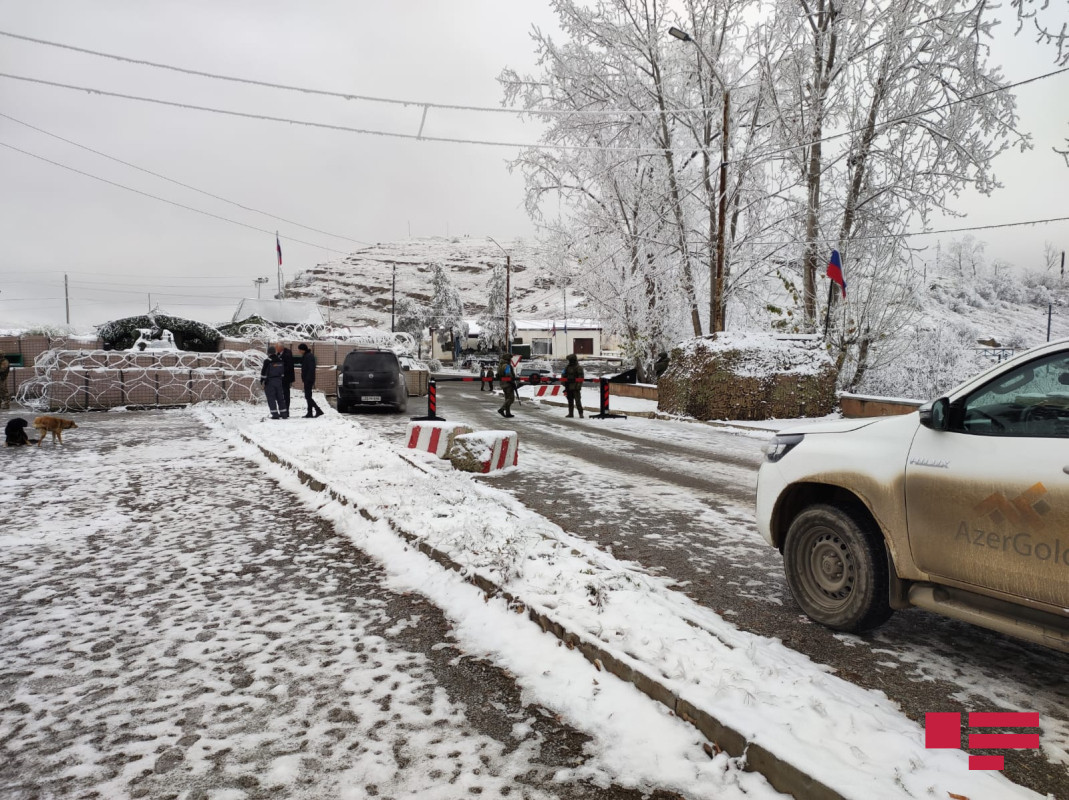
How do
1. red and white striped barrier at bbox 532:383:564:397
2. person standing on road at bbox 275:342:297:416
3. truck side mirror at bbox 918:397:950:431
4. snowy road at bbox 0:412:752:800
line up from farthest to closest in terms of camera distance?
red and white striped barrier at bbox 532:383:564:397
person standing on road at bbox 275:342:297:416
truck side mirror at bbox 918:397:950:431
snowy road at bbox 0:412:752:800

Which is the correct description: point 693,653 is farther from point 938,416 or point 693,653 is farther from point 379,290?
point 379,290

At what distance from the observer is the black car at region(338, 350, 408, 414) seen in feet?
57.2

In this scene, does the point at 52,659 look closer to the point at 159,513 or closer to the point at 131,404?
the point at 159,513

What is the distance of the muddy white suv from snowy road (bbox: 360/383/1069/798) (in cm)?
30

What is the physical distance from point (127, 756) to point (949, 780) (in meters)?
3.13

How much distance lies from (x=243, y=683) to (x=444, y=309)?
79675 millimetres

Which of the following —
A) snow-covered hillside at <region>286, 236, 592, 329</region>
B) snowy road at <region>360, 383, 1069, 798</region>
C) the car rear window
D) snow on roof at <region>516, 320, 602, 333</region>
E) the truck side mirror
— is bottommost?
snowy road at <region>360, 383, 1069, 798</region>

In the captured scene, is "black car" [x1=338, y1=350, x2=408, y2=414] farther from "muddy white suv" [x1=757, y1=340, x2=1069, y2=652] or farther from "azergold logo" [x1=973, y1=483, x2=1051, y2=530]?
"azergold logo" [x1=973, y1=483, x2=1051, y2=530]

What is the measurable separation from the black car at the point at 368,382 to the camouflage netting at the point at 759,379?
805cm

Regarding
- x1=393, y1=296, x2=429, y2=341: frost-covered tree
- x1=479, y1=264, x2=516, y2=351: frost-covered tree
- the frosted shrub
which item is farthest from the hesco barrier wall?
x1=393, y1=296, x2=429, y2=341: frost-covered tree

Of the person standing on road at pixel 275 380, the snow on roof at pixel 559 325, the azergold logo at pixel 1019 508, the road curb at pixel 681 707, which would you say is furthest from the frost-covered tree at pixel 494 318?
the azergold logo at pixel 1019 508

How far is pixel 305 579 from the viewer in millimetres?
4742

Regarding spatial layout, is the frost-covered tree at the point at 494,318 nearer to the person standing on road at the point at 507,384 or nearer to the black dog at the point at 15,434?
the person standing on road at the point at 507,384

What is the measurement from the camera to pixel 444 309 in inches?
3196
